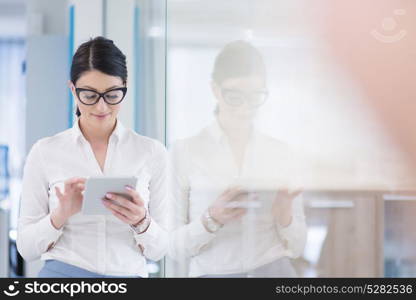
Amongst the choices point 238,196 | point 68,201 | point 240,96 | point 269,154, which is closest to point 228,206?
point 238,196

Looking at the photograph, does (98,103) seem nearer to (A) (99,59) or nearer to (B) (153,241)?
(A) (99,59)

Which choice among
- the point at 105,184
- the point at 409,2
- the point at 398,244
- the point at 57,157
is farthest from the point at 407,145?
the point at 57,157

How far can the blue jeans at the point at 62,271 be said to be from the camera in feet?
4.63

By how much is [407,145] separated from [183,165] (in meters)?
0.55

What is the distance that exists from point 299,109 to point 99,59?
478 millimetres

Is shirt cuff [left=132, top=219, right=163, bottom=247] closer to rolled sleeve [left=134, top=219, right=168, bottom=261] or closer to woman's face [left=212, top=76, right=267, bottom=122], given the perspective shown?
rolled sleeve [left=134, top=219, right=168, bottom=261]

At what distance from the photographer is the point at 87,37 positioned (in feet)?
4.90

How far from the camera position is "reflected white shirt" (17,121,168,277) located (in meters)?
1.42

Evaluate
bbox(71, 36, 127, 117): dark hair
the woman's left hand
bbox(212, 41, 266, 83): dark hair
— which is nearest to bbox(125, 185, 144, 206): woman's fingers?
the woman's left hand

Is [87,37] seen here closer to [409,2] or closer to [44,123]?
[44,123]

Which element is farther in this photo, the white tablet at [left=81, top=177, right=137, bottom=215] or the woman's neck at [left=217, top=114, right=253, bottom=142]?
the woman's neck at [left=217, top=114, right=253, bottom=142]

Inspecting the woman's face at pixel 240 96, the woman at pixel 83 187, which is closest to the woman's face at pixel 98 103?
the woman at pixel 83 187

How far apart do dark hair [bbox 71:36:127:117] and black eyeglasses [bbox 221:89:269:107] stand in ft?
0.78

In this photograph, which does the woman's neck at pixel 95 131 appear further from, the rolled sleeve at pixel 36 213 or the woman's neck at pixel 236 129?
the woman's neck at pixel 236 129
